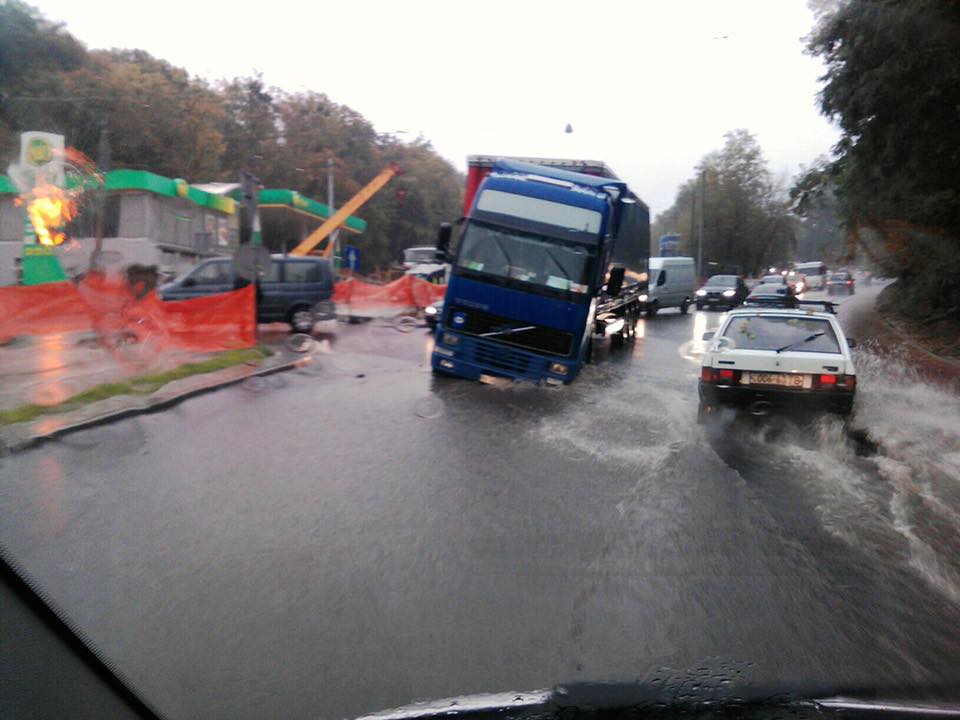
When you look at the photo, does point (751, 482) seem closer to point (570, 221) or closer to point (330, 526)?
point (330, 526)

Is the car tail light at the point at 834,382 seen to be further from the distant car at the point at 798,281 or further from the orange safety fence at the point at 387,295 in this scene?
the distant car at the point at 798,281

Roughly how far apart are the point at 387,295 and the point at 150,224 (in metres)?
8.46

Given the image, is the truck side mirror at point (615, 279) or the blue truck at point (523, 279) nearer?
the blue truck at point (523, 279)

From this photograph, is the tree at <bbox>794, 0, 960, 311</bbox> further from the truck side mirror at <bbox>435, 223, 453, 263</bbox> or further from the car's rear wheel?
the car's rear wheel

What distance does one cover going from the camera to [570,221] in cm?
1327

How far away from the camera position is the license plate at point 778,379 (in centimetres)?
1020

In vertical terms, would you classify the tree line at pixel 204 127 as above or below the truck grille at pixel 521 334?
above

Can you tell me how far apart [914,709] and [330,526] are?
13.3 ft

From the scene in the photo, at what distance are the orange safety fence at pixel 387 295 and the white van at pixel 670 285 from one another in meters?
7.90

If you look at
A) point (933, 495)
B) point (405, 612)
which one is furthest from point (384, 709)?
point (933, 495)

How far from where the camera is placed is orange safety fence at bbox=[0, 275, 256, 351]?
559 inches

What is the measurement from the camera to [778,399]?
10.3 meters

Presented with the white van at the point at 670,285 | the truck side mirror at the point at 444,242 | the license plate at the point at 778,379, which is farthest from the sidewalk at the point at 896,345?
the truck side mirror at the point at 444,242

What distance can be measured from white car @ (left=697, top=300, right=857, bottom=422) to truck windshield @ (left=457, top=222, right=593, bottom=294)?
2657 mm
